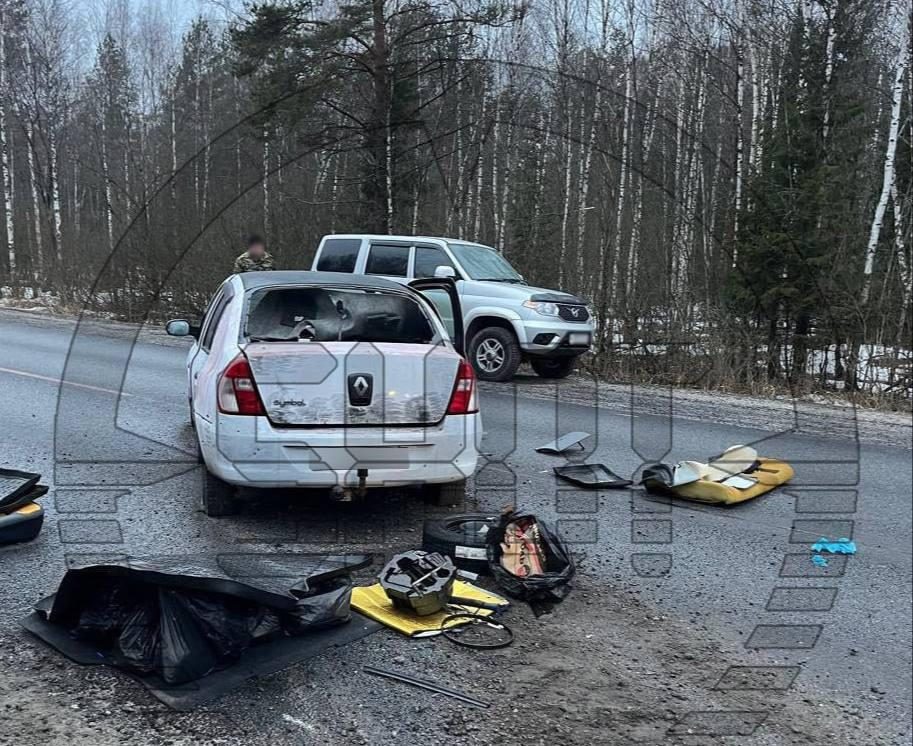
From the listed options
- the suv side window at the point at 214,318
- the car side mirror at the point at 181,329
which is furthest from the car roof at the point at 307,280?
the car side mirror at the point at 181,329

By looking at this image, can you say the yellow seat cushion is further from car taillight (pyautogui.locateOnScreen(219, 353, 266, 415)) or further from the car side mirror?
the car side mirror

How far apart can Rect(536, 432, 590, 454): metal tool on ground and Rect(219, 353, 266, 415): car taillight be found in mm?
3607

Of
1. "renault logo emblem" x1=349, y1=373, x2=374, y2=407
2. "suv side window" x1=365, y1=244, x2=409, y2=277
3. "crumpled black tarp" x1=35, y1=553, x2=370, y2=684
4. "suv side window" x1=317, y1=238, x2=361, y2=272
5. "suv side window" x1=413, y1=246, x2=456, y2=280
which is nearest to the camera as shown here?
"crumpled black tarp" x1=35, y1=553, x2=370, y2=684

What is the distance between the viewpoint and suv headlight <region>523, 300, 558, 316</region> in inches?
494

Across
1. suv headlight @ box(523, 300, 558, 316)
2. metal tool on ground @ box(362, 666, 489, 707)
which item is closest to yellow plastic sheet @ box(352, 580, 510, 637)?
metal tool on ground @ box(362, 666, 489, 707)

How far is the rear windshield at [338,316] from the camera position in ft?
18.6

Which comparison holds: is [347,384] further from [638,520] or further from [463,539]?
[638,520]

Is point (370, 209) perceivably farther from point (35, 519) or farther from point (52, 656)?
point (52, 656)

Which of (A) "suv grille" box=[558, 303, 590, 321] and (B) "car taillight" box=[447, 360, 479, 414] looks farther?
(A) "suv grille" box=[558, 303, 590, 321]

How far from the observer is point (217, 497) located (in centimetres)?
545

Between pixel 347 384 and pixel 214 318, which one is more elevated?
pixel 214 318

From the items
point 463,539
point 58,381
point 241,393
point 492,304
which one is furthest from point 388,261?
point 463,539

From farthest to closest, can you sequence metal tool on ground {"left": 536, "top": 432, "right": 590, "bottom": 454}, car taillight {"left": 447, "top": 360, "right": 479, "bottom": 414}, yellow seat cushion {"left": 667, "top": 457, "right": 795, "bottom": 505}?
metal tool on ground {"left": 536, "top": 432, "right": 590, "bottom": 454} < yellow seat cushion {"left": 667, "top": 457, "right": 795, "bottom": 505} < car taillight {"left": 447, "top": 360, "right": 479, "bottom": 414}

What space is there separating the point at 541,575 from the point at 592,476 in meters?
2.55
